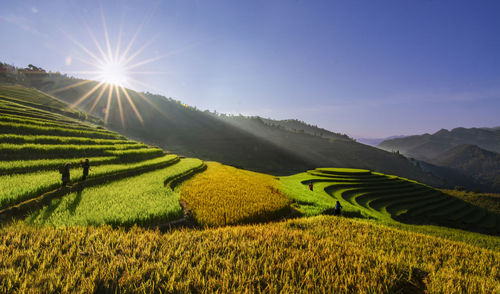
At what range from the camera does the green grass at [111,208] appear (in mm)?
6431

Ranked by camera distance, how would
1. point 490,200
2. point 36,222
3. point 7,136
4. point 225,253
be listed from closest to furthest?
point 225,253
point 36,222
point 7,136
point 490,200

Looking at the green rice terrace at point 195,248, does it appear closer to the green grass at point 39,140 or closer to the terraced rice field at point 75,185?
the terraced rice field at point 75,185

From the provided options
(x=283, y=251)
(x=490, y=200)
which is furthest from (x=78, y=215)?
(x=490, y=200)

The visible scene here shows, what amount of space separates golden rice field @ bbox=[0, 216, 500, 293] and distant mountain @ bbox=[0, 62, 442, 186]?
59249 mm

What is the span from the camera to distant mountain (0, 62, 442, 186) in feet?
258

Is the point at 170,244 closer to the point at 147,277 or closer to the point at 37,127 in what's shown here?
the point at 147,277

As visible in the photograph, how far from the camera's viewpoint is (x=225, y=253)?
4.37m

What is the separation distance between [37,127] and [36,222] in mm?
20074

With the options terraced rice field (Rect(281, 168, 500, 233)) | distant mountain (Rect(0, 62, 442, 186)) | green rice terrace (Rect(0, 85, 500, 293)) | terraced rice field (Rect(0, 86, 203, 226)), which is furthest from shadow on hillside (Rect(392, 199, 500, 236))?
distant mountain (Rect(0, 62, 442, 186))

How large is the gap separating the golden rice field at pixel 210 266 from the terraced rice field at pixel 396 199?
13280 mm

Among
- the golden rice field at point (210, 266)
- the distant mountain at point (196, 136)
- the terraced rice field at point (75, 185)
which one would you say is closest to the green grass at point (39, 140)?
the terraced rice field at point (75, 185)

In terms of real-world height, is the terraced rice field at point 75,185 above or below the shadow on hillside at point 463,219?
above

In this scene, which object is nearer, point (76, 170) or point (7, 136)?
point (76, 170)

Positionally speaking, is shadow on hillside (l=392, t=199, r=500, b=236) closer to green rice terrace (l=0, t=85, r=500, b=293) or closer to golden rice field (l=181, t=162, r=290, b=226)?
green rice terrace (l=0, t=85, r=500, b=293)
